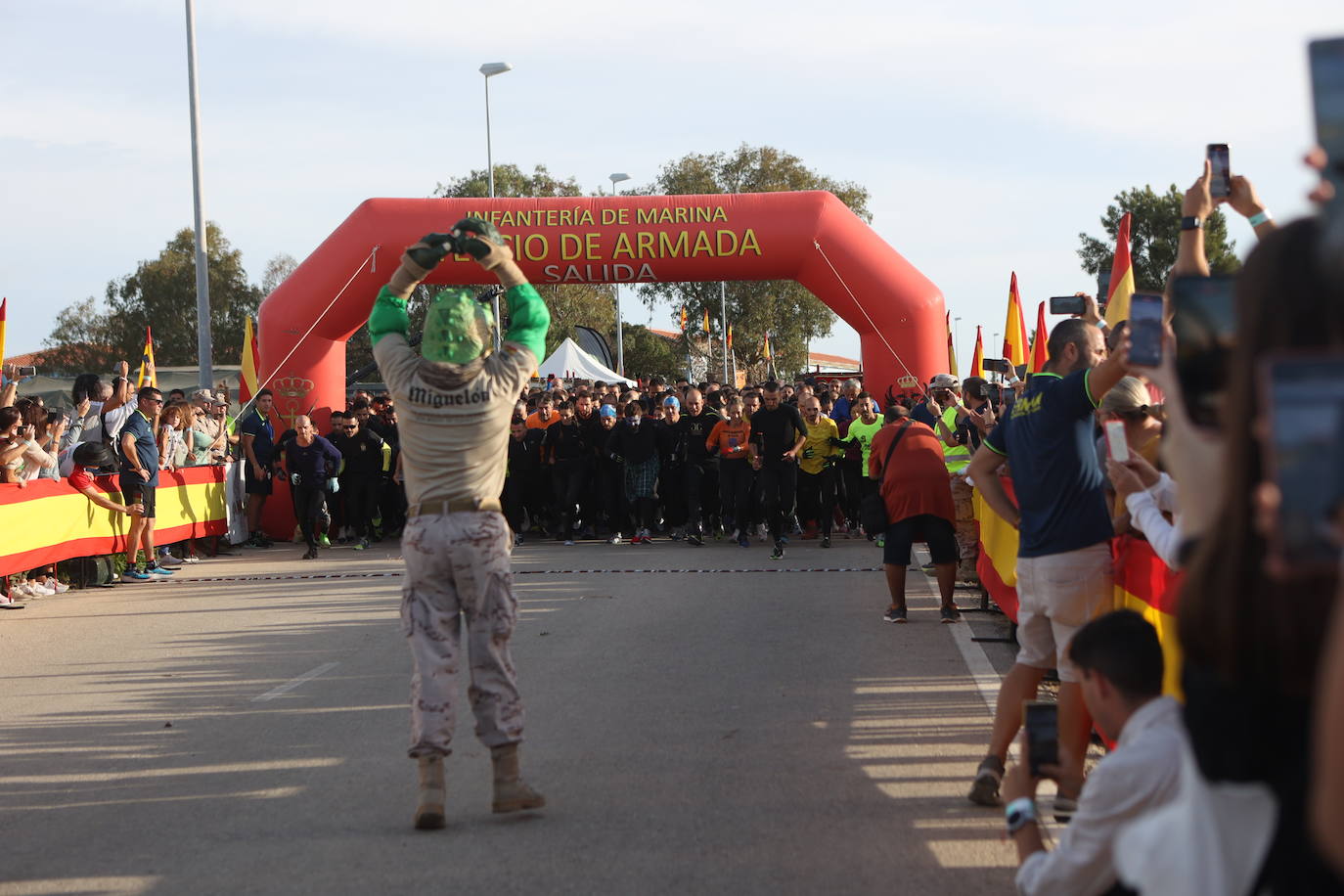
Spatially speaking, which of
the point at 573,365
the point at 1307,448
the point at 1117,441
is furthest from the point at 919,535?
the point at 573,365

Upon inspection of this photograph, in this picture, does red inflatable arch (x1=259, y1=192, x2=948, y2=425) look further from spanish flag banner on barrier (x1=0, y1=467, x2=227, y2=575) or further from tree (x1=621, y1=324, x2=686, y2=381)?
tree (x1=621, y1=324, x2=686, y2=381)

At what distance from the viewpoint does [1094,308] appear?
683 centimetres

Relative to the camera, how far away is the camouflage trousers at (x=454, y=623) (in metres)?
5.64

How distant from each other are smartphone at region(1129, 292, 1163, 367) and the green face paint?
3170mm

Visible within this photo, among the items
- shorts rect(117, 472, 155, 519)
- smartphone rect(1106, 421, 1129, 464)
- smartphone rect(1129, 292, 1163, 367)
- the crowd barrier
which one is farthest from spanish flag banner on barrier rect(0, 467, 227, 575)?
smartphone rect(1129, 292, 1163, 367)

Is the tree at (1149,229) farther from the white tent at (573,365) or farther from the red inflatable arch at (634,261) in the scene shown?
the red inflatable arch at (634,261)

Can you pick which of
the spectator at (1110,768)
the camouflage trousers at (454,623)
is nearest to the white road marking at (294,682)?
the camouflage trousers at (454,623)

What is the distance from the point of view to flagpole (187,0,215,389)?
22.4 metres

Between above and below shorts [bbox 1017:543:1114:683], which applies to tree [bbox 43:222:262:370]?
above

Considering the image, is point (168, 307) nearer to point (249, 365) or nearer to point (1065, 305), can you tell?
point (249, 365)

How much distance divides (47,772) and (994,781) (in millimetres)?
4206

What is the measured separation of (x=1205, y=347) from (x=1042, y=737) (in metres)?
1.33

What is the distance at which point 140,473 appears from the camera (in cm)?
1505

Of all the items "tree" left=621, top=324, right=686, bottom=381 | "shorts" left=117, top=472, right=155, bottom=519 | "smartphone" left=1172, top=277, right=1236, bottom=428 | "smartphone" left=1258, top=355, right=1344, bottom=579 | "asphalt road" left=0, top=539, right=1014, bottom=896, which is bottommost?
"asphalt road" left=0, top=539, right=1014, bottom=896
